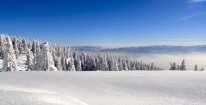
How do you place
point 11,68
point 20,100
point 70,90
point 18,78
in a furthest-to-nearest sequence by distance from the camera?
point 11,68 < point 18,78 < point 70,90 < point 20,100

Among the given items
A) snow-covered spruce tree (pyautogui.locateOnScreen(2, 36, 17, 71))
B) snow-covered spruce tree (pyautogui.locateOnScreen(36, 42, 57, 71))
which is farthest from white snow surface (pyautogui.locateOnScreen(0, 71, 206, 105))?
snow-covered spruce tree (pyautogui.locateOnScreen(2, 36, 17, 71))

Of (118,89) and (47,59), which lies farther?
(47,59)

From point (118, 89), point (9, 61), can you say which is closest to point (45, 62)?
point (9, 61)

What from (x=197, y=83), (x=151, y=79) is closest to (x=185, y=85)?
(x=197, y=83)

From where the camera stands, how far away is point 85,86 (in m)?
22.0

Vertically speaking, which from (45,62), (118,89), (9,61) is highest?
(9,61)

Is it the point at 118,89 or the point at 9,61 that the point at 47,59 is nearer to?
the point at 9,61

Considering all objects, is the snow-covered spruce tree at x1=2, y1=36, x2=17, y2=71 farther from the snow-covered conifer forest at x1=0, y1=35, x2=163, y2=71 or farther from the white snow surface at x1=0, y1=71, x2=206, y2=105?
the white snow surface at x1=0, y1=71, x2=206, y2=105

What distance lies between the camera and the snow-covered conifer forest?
6038 cm

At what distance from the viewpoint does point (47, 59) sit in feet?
192

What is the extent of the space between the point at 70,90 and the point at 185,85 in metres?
8.98

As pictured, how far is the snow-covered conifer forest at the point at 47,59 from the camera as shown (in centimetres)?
6038

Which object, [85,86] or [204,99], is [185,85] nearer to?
[204,99]

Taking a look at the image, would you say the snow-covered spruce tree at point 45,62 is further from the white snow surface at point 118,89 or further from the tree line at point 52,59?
the white snow surface at point 118,89
